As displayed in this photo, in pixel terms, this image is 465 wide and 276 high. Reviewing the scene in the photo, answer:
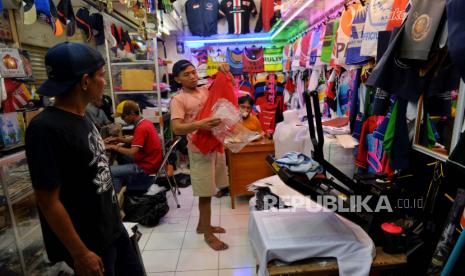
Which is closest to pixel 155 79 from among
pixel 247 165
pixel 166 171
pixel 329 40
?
pixel 166 171

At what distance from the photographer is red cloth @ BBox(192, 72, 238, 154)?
7.36 ft

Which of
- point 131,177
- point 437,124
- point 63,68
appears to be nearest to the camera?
point 63,68

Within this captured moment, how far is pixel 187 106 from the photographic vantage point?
234cm

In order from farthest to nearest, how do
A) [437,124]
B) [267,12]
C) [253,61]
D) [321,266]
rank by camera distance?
1. [253,61]
2. [267,12]
3. [437,124]
4. [321,266]

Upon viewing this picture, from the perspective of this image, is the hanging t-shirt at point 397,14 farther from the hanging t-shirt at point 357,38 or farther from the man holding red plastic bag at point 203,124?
the man holding red plastic bag at point 203,124

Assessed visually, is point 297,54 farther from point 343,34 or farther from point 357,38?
point 357,38

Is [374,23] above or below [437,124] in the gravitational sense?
above

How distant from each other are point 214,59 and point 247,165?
3.00 metres

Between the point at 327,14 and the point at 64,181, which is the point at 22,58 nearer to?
the point at 64,181

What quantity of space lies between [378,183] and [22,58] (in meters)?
2.34

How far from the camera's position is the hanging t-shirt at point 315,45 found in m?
3.01

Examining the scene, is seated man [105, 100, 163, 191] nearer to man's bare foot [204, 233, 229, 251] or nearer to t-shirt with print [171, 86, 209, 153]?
t-shirt with print [171, 86, 209, 153]

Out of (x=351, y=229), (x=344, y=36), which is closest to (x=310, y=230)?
(x=351, y=229)

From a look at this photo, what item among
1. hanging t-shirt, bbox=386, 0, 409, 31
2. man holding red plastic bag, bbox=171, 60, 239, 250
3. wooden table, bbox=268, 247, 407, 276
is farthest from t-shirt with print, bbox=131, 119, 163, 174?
hanging t-shirt, bbox=386, 0, 409, 31
